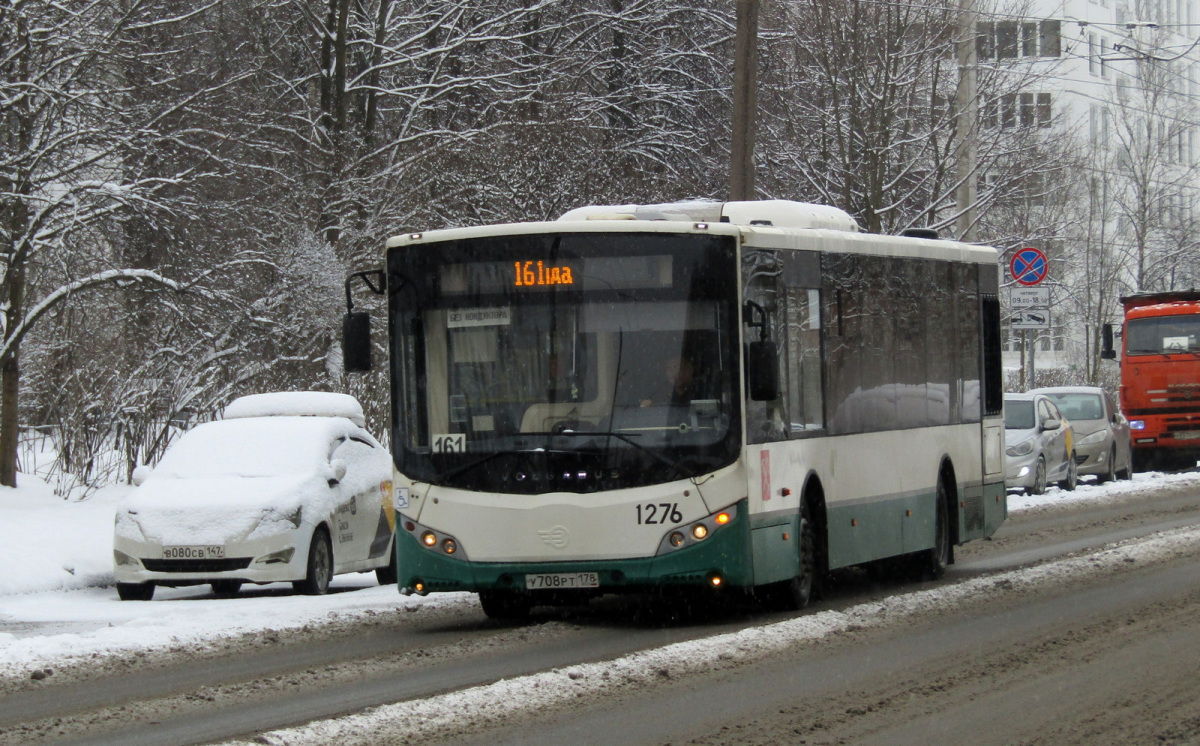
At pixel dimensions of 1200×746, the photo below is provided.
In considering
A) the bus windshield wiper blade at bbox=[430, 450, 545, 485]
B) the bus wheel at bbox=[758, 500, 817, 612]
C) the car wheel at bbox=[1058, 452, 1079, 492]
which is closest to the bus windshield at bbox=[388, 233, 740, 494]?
the bus windshield wiper blade at bbox=[430, 450, 545, 485]

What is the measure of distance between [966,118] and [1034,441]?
5.84 meters

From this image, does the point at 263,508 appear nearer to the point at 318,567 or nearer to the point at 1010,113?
the point at 318,567

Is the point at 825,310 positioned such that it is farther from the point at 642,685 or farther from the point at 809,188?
the point at 809,188

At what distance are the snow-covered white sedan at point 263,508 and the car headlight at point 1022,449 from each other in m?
12.0

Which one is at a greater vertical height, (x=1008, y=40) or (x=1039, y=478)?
(x=1008, y=40)

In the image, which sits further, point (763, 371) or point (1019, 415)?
point (1019, 415)

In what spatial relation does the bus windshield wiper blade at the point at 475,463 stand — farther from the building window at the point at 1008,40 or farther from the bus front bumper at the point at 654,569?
the building window at the point at 1008,40

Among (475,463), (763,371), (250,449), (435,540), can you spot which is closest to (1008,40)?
(250,449)

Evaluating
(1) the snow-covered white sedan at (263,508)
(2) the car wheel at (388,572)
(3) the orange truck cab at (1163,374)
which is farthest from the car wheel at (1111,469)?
(2) the car wheel at (388,572)

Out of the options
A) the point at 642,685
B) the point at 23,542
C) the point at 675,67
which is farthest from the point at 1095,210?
the point at 642,685

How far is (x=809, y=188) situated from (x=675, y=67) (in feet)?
13.1

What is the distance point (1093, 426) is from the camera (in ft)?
99.7

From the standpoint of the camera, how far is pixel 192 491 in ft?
51.6

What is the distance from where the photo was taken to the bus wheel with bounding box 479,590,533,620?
509 inches
